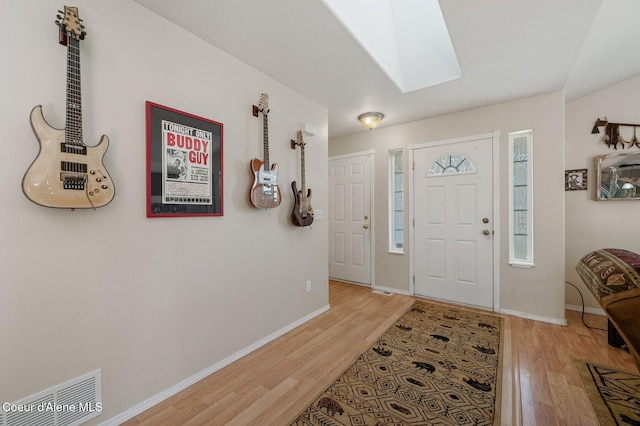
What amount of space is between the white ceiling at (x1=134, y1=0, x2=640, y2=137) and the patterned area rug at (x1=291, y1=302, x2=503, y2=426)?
2391 mm

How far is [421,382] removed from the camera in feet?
6.01

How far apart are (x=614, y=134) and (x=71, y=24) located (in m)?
4.66

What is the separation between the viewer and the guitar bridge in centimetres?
125

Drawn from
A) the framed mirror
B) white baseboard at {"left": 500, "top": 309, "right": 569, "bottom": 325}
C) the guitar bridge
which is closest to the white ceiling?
the framed mirror

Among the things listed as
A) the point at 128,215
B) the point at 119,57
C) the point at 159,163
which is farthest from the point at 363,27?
the point at 128,215

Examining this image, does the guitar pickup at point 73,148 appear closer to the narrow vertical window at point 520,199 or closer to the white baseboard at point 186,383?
the white baseboard at point 186,383

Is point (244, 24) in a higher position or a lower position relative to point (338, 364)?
higher

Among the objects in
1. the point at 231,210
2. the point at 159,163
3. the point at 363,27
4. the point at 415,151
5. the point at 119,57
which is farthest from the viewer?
the point at 415,151

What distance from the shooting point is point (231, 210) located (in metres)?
2.12

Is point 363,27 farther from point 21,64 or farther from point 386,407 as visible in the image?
point 386,407

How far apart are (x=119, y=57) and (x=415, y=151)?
10.5ft

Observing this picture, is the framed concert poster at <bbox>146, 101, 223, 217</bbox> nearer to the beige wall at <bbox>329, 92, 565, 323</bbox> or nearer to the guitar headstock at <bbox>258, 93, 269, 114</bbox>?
the guitar headstock at <bbox>258, 93, 269, 114</bbox>

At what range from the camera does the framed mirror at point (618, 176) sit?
9.12ft

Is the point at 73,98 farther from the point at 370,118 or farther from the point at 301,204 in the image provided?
the point at 370,118
